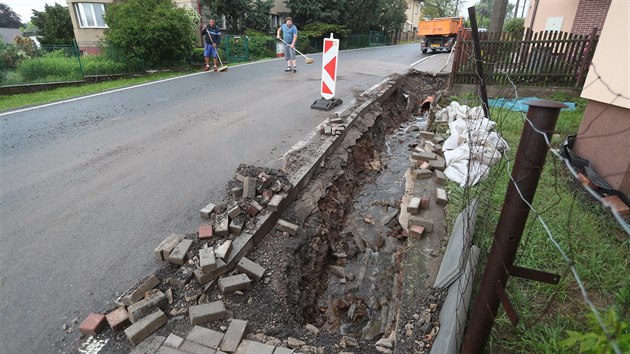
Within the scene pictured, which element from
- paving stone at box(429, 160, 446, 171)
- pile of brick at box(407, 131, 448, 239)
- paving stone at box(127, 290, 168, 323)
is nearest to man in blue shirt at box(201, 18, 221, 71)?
pile of brick at box(407, 131, 448, 239)

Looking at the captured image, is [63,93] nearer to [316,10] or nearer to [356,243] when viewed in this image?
[356,243]

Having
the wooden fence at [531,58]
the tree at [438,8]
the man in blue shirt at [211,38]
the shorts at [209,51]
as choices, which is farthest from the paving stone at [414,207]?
the tree at [438,8]

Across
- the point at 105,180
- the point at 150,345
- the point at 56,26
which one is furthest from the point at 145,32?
the point at 56,26

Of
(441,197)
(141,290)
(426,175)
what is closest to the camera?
(141,290)

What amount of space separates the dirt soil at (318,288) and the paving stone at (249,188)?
0.09m

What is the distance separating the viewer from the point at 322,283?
3959 millimetres

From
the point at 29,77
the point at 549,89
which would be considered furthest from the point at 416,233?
the point at 29,77

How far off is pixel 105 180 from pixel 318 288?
317cm

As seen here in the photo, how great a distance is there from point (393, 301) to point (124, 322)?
96.7 inches

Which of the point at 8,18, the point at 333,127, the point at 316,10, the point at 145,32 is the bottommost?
the point at 333,127

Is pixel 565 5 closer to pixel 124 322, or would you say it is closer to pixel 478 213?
pixel 478 213

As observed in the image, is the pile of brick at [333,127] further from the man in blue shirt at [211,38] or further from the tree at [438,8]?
the tree at [438,8]

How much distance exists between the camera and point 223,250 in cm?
323

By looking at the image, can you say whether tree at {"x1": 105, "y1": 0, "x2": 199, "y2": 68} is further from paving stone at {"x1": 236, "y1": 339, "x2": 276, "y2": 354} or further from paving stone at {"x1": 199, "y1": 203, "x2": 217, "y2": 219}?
paving stone at {"x1": 236, "y1": 339, "x2": 276, "y2": 354}
